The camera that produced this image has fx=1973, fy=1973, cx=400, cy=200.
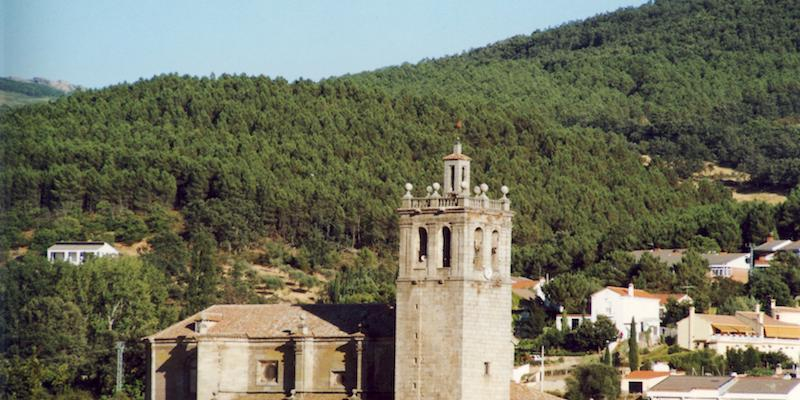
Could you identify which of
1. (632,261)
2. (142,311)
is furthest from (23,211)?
(632,261)

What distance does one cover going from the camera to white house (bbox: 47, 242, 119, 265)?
110 meters

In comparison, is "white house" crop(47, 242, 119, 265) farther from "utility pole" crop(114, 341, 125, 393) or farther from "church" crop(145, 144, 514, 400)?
"church" crop(145, 144, 514, 400)

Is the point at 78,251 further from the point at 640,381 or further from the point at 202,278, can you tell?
the point at 640,381

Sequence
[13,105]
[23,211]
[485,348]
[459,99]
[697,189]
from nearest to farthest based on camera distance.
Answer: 1. [13,105]
2. [485,348]
3. [23,211]
4. [697,189]
5. [459,99]

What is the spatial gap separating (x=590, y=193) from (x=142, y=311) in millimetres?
50600

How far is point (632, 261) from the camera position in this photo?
111 meters

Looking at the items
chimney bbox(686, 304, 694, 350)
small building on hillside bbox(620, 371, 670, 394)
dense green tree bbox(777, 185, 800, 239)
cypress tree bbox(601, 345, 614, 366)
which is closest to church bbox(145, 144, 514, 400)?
small building on hillside bbox(620, 371, 670, 394)

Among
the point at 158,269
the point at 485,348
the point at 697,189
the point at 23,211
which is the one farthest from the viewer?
the point at 697,189

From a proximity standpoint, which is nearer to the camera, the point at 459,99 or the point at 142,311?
the point at 142,311

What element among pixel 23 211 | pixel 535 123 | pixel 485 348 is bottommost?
pixel 485 348

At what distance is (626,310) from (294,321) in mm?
37304

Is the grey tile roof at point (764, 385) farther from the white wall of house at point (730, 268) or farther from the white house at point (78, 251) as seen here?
the white house at point (78, 251)

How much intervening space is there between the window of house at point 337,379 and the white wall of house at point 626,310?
120 ft

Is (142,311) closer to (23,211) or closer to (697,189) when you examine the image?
(23,211)
